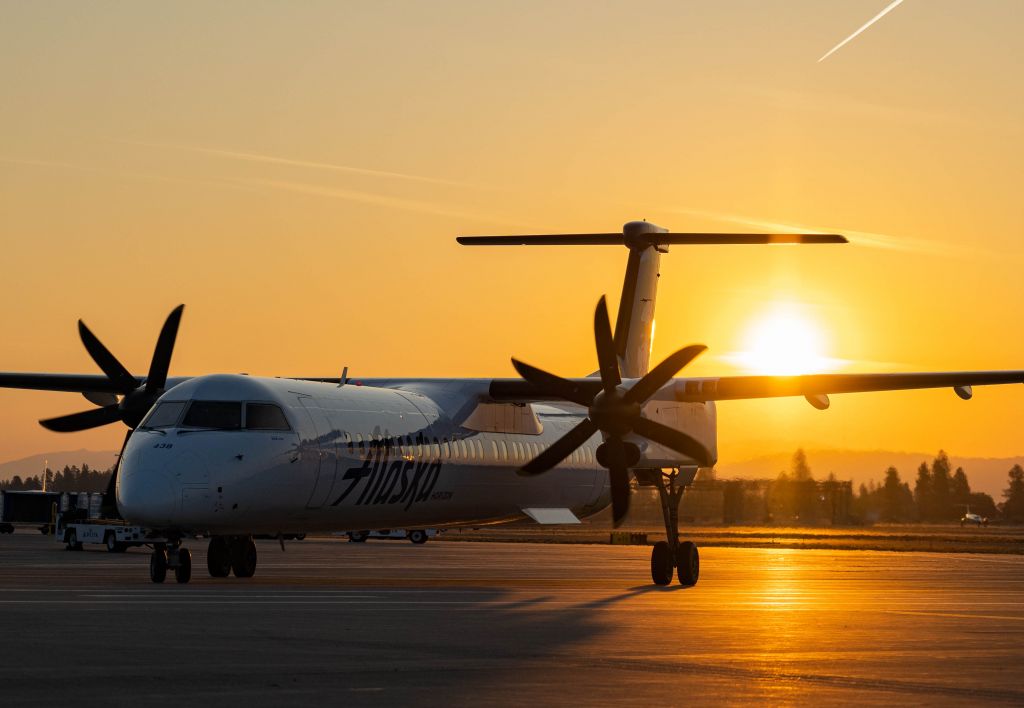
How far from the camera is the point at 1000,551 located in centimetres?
6750

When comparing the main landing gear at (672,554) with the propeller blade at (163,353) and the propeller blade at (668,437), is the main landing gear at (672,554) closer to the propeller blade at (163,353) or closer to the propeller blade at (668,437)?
the propeller blade at (668,437)

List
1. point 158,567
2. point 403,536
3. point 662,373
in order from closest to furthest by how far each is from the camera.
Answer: point 158,567 → point 662,373 → point 403,536

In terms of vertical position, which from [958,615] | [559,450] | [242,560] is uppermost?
[559,450]

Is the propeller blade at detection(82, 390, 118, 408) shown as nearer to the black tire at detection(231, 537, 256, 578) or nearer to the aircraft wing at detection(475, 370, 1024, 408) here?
the black tire at detection(231, 537, 256, 578)

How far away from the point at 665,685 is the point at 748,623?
692cm

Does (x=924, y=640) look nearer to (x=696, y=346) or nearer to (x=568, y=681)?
(x=568, y=681)

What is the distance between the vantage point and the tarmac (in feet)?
38.6

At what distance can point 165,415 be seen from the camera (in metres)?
26.1

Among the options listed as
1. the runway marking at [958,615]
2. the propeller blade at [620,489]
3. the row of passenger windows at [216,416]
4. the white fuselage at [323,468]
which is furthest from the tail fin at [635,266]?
the runway marking at [958,615]

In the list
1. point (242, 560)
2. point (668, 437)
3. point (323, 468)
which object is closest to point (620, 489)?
point (668, 437)

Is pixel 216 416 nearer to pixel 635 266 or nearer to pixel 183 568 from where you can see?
pixel 183 568

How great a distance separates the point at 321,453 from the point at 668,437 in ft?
22.4

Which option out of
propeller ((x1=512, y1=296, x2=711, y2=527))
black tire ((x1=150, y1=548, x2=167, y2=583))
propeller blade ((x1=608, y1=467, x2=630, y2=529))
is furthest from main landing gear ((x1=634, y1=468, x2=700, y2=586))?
black tire ((x1=150, y1=548, x2=167, y2=583))

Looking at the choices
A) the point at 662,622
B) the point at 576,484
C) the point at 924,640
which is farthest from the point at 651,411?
the point at 924,640
